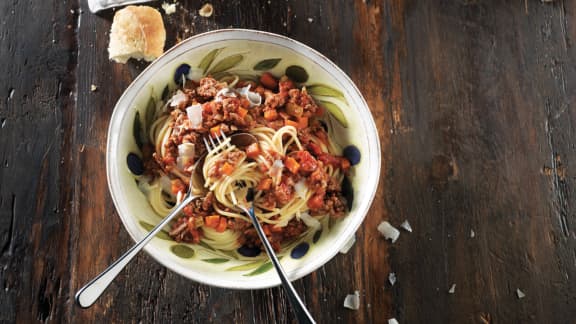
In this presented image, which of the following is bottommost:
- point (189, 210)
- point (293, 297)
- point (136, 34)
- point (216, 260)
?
point (293, 297)

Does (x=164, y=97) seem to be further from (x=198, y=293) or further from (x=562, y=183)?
(x=562, y=183)

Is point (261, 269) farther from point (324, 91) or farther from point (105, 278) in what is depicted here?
point (324, 91)

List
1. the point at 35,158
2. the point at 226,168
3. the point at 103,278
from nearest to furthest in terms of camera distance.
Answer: the point at 103,278 < the point at 226,168 < the point at 35,158

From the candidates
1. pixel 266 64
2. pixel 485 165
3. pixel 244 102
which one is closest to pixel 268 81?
pixel 266 64

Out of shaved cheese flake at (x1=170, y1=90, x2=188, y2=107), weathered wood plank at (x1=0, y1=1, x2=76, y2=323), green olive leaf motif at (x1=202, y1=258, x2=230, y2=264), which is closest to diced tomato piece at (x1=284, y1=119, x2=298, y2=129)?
shaved cheese flake at (x1=170, y1=90, x2=188, y2=107)

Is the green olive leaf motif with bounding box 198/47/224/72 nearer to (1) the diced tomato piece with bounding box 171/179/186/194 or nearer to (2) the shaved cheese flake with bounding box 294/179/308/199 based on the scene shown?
(1) the diced tomato piece with bounding box 171/179/186/194

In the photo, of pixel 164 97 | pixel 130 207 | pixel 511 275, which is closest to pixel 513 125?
pixel 511 275
